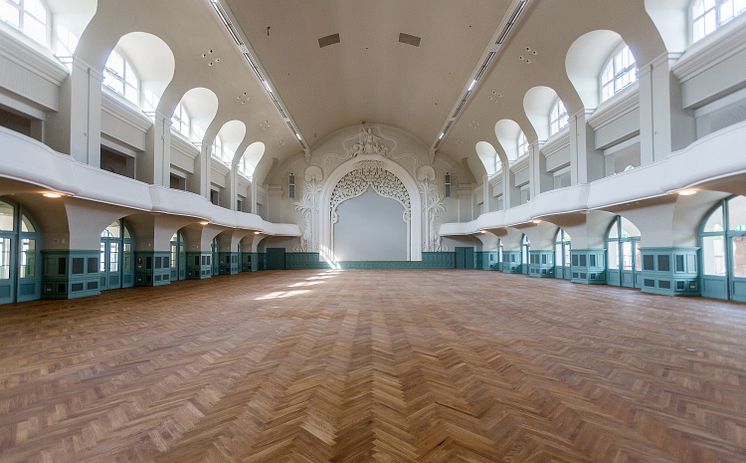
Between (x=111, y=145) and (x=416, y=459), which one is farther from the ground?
(x=111, y=145)

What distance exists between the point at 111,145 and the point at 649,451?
14899 mm

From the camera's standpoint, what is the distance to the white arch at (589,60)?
38.2 feet

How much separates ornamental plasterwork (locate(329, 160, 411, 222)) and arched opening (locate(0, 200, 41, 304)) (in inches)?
723

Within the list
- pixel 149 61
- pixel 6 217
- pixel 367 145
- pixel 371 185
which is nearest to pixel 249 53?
pixel 149 61

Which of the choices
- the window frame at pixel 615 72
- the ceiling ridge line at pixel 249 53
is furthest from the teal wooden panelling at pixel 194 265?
Answer: the window frame at pixel 615 72

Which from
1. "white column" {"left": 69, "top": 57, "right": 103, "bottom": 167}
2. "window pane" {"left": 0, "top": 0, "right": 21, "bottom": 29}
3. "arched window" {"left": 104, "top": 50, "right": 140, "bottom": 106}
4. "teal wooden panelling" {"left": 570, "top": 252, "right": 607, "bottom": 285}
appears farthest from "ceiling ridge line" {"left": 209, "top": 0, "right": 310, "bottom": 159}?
"teal wooden panelling" {"left": 570, "top": 252, "right": 607, "bottom": 285}

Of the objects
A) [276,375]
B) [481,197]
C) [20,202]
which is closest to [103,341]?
[276,375]

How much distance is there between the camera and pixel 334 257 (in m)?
26.7

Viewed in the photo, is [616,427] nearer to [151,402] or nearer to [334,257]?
[151,402]

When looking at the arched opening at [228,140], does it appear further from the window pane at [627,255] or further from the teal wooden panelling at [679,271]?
the teal wooden panelling at [679,271]

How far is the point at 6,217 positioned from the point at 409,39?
15.1 meters

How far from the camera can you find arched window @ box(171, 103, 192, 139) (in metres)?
15.6

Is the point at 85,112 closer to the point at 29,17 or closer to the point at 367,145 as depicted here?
the point at 29,17

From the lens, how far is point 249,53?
13297 millimetres
